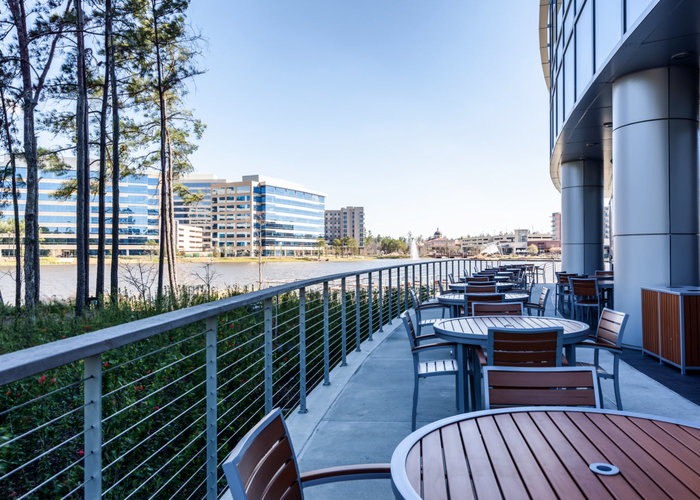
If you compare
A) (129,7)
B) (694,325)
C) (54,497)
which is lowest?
(54,497)

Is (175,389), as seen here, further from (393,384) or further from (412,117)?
(412,117)

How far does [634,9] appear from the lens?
493 centimetres

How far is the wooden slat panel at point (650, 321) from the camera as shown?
4941mm

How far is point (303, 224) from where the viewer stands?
101188mm

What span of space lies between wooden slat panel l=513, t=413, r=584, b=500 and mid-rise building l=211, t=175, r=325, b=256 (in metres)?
87.4

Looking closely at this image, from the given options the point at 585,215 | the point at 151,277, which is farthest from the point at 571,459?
the point at 151,277

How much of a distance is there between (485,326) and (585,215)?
990 centimetres

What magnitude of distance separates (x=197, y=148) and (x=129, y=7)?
612cm

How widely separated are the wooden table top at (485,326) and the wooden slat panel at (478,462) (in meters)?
1.47

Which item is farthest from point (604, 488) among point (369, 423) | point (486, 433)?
point (369, 423)

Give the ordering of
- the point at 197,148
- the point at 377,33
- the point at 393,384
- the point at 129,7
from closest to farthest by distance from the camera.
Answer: the point at 393,384 → the point at 129,7 → the point at 197,148 → the point at 377,33

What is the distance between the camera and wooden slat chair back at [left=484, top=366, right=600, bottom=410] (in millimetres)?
1724

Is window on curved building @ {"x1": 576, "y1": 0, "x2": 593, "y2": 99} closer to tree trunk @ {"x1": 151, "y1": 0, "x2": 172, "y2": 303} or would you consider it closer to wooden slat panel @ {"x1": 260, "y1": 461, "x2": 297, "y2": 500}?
wooden slat panel @ {"x1": 260, "y1": 461, "x2": 297, "y2": 500}

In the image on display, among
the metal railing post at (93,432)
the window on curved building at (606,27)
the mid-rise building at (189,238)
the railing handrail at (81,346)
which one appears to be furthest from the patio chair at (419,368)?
the mid-rise building at (189,238)
